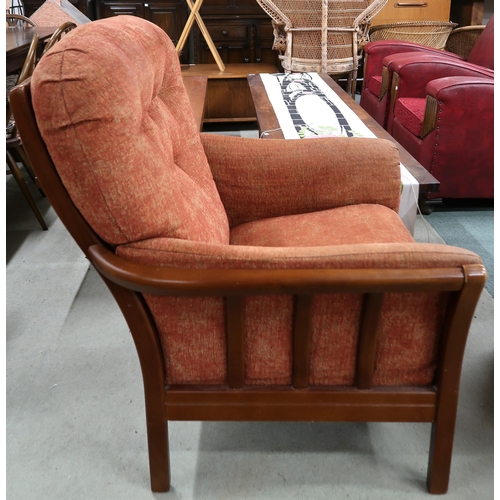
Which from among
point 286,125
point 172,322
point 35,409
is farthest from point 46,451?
point 286,125

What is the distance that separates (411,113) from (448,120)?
1.16ft

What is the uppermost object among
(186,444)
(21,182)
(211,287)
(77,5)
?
(77,5)

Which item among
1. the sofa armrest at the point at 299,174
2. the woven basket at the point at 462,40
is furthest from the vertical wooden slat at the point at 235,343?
the woven basket at the point at 462,40

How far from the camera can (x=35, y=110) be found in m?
0.82

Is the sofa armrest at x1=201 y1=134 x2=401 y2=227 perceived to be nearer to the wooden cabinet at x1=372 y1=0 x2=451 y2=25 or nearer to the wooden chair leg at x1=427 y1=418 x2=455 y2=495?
the wooden chair leg at x1=427 y1=418 x2=455 y2=495

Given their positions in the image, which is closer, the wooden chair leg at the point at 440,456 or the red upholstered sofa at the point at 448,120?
the wooden chair leg at the point at 440,456

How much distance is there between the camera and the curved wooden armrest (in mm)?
890

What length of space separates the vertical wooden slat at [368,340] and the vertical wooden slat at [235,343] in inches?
8.6

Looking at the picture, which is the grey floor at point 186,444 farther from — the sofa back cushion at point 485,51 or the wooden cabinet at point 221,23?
the wooden cabinet at point 221,23

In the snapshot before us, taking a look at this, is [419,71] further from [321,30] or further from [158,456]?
[158,456]

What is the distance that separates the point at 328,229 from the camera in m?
1.41

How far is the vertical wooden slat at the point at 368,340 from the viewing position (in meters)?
0.95

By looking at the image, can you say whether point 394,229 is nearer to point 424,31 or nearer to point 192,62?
point 424,31

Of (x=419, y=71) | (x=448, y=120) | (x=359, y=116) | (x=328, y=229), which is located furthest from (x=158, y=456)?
(x=419, y=71)
